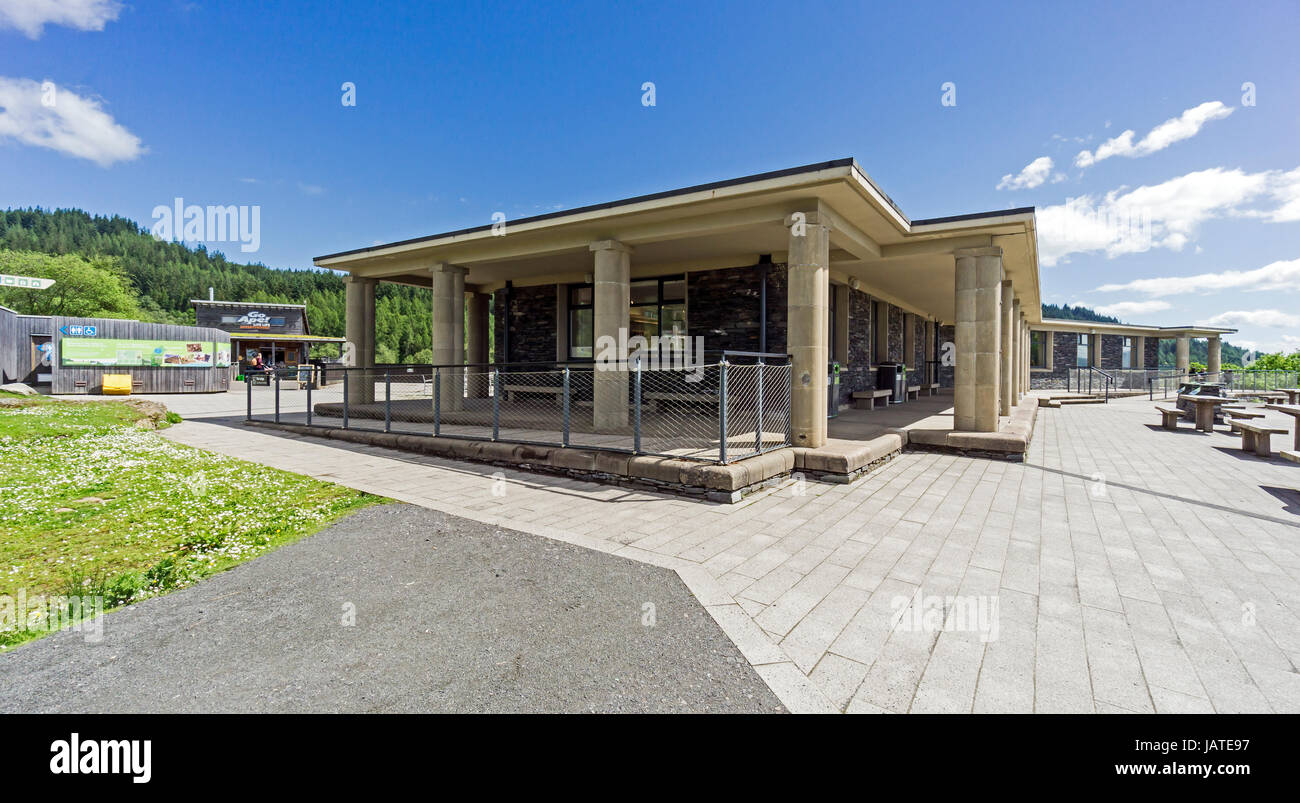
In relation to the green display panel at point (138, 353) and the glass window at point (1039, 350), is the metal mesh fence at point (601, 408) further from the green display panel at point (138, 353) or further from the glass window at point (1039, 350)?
the glass window at point (1039, 350)

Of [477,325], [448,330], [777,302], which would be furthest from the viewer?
[477,325]

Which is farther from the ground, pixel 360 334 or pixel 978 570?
pixel 360 334

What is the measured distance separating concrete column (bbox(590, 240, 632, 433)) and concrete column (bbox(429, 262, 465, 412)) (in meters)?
3.82

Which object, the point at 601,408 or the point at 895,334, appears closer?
the point at 601,408

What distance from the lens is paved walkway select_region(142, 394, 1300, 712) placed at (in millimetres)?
2441

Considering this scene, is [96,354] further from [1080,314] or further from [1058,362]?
[1080,314]

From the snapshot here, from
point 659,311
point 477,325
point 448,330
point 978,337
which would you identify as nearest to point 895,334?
point 978,337

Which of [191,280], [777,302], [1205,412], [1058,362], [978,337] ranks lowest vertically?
[1205,412]

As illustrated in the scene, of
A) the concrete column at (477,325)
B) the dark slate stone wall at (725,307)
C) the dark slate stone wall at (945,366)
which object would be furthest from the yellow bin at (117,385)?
the dark slate stone wall at (945,366)

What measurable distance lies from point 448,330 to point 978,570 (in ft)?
33.1

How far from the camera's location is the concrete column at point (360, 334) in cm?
1250

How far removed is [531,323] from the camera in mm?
14086
